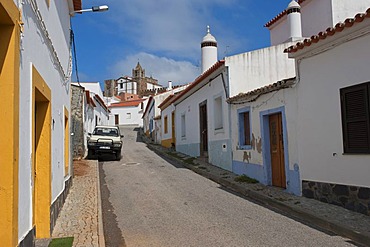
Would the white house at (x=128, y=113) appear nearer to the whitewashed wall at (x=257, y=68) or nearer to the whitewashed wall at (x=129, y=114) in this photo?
the whitewashed wall at (x=129, y=114)

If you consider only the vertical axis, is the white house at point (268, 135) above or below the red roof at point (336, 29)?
below

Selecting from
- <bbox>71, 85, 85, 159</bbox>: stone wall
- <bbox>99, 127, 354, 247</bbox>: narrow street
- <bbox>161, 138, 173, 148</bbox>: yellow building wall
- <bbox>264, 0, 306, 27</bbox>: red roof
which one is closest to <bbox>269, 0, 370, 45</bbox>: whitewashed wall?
<bbox>264, 0, 306, 27</bbox>: red roof

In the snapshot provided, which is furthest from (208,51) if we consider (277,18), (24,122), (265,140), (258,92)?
(24,122)

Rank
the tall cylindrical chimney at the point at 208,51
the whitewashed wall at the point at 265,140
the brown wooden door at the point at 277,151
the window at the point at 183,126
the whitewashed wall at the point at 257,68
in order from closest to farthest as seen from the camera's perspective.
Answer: the whitewashed wall at the point at 265,140
the brown wooden door at the point at 277,151
the whitewashed wall at the point at 257,68
the tall cylindrical chimney at the point at 208,51
the window at the point at 183,126

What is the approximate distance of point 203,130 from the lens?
17.9 meters

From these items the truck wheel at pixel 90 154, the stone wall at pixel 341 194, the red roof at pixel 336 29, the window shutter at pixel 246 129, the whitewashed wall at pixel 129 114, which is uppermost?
the whitewashed wall at pixel 129 114

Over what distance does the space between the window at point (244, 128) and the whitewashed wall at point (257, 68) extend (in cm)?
124

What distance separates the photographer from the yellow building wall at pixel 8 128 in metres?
3.53

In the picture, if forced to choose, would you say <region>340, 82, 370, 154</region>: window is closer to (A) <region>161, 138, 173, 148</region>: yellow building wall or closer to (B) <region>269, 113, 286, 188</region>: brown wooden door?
(B) <region>269, 113, 286, 188</region>: brown wooden door

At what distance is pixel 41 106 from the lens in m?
6.61

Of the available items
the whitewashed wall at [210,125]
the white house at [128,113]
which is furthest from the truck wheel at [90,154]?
the white house at [128,113]

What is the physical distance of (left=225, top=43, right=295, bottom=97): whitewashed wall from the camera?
13883 mm

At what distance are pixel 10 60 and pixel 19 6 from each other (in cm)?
79

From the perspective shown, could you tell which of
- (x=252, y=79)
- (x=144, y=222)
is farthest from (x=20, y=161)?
(x=252, y=79)
